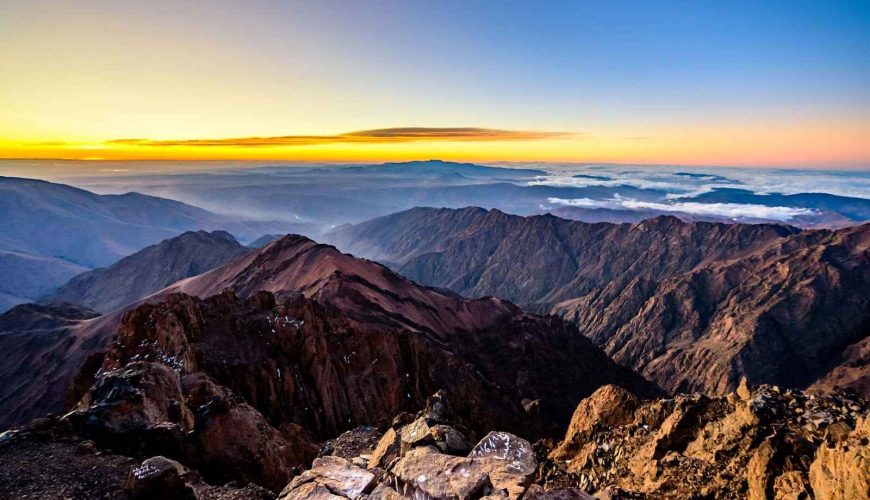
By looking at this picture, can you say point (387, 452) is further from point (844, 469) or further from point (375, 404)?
point (375, 404)

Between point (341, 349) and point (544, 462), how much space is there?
1637 inches

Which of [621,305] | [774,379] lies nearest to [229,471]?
[774,379]

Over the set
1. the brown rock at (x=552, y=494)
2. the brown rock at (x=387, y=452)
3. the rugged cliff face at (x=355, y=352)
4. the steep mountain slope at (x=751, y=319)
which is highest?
the brown rock at (x=552, y=494)

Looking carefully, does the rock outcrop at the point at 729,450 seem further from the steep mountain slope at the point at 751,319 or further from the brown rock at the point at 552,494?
the steep mountain slope at the point at 751,319

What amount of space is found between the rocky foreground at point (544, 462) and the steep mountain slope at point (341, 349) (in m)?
24.0

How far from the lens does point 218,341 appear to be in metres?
48.2

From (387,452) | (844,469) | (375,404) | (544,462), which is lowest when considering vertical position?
(375,404)

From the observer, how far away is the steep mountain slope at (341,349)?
151ft

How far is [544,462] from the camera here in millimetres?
18984

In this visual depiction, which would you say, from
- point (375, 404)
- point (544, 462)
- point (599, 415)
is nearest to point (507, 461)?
point (544, 462)

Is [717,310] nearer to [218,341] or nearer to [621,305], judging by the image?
[621,305]

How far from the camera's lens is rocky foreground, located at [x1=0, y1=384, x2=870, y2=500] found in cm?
1359

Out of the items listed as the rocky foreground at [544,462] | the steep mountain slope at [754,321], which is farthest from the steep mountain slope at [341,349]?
the steep mountain slope at [754,321]

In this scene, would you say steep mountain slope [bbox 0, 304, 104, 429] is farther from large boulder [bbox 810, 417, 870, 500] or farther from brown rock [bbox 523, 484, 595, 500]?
large boulder [bbox 810, 417, 870, 500]
